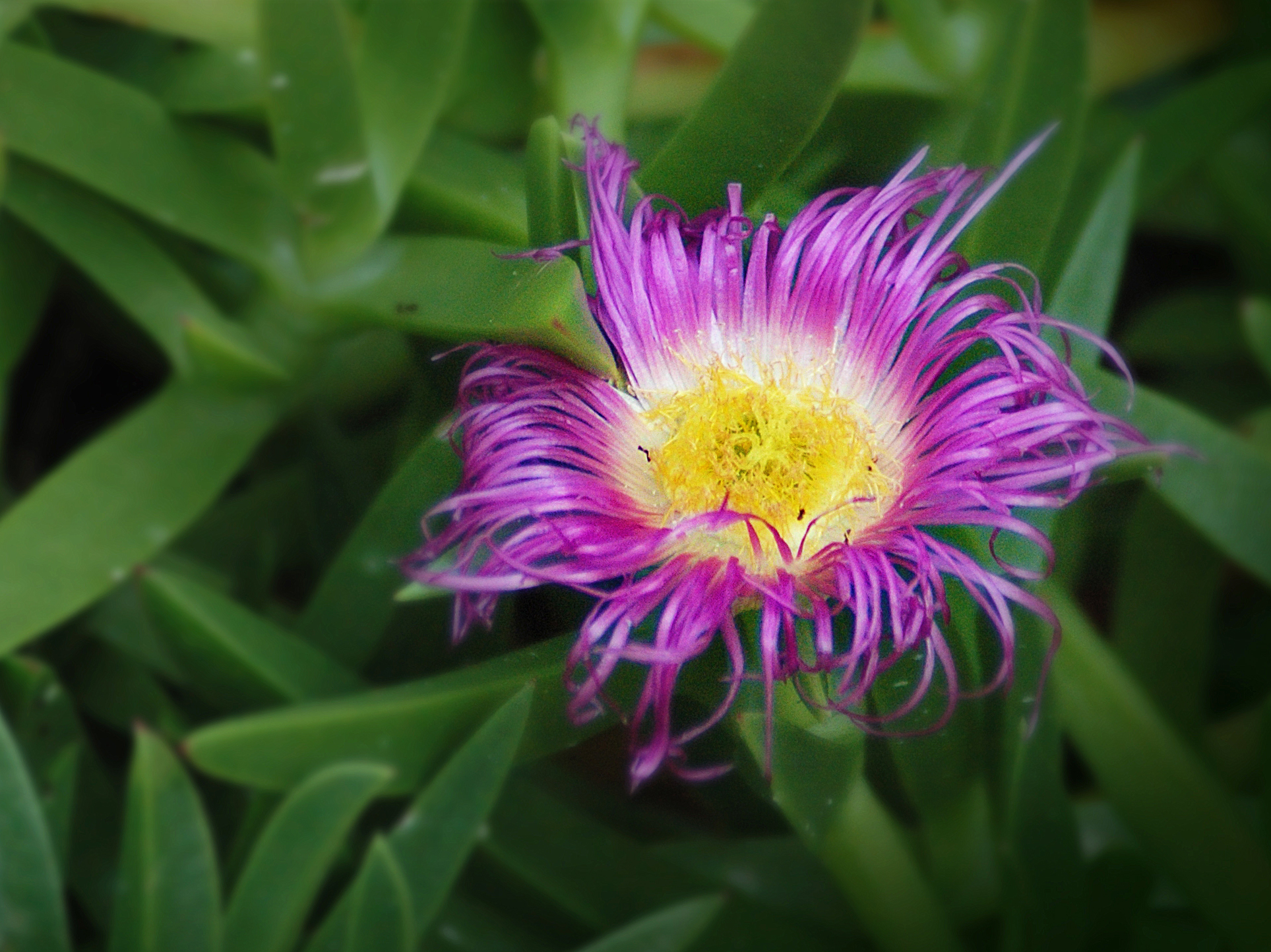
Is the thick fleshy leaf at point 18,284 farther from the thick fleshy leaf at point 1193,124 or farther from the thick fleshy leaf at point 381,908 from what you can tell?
the thick fleshy leaf at point 1193,124

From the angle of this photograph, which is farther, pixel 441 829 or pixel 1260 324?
pixel 1260 324

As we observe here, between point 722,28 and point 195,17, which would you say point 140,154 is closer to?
point 195,17

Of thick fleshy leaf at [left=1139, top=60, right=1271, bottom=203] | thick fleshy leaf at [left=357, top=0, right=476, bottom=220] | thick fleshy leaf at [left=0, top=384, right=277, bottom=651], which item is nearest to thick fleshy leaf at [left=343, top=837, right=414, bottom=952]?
thick fleshy leaf at [left=0, top=384, right=277, bottom=651]

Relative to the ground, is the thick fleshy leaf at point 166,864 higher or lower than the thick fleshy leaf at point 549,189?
lower

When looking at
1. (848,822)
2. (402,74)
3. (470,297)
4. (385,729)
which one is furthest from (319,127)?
(848,822)

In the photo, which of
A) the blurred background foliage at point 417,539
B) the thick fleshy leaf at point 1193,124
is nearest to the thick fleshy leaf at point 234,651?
the blurred background foliage at point 417,539
